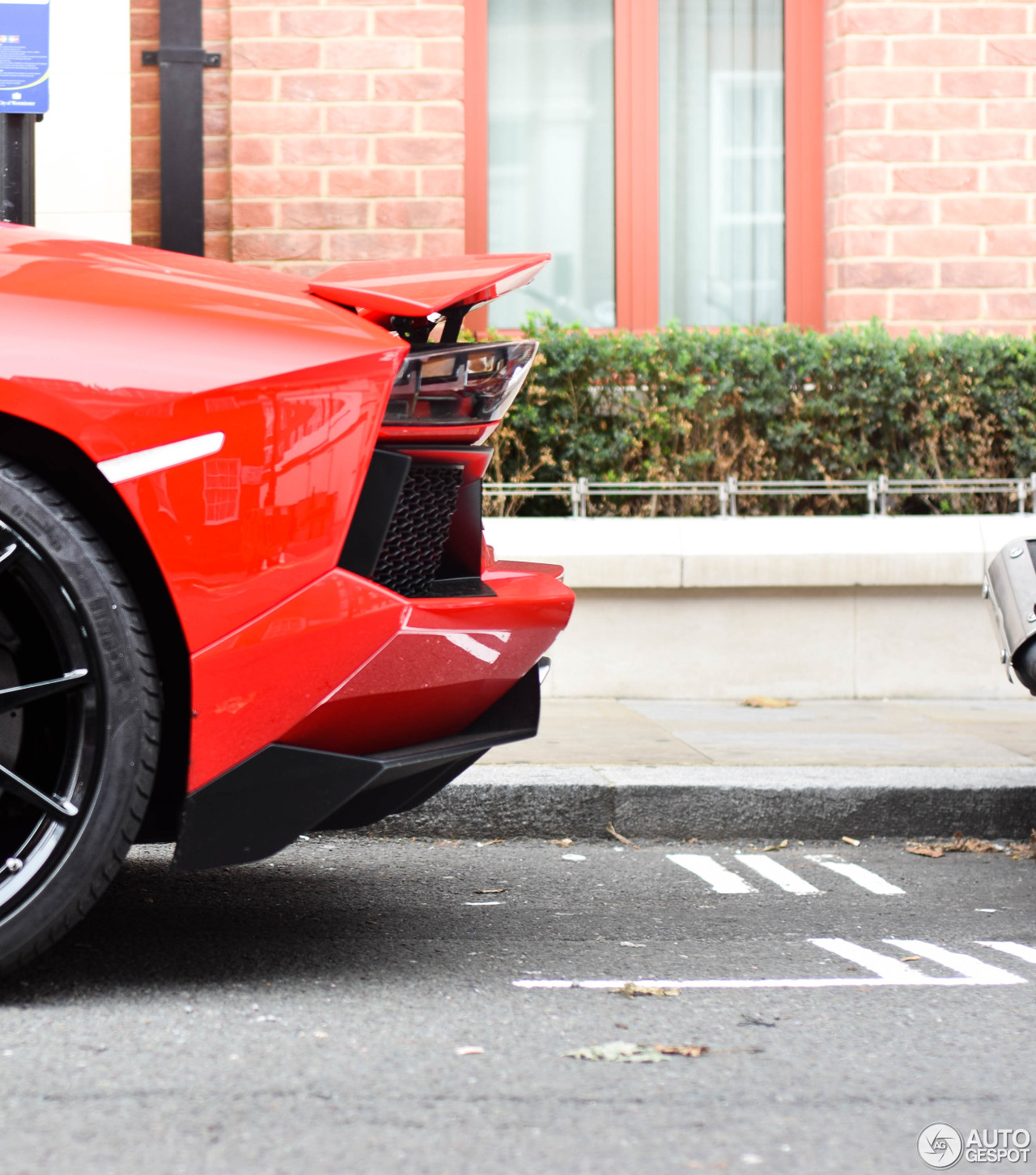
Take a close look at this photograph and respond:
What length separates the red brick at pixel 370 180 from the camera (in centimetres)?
880

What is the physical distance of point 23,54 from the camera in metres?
5.34

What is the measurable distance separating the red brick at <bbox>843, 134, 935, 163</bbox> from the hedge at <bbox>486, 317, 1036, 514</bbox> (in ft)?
5.50

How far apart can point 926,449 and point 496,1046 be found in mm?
5498

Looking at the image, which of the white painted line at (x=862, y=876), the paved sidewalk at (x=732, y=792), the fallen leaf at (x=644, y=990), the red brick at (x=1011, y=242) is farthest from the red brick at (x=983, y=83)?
the fallen leaf at (x=644, y=990)

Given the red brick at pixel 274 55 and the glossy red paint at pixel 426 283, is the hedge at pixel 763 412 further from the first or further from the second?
the glossy red paint at pixel 426 283

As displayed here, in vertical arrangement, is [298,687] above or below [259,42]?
below

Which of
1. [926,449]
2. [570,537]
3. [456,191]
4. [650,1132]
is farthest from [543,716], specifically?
[650,1132]

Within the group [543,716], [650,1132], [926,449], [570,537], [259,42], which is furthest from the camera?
[259,42]

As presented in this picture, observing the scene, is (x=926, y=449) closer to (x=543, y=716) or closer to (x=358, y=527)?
(x=543, y=716)

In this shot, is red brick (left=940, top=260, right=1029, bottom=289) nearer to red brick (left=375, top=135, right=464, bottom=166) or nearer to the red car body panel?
red brick (left=375, top=135, right=464, bottom=166)

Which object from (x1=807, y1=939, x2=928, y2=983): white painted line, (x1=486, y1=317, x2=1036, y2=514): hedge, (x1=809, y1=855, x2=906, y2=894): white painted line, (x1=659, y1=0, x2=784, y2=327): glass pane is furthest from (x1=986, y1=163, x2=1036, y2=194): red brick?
(x1=807, y1=939, x2=928, y2=983): white painted line

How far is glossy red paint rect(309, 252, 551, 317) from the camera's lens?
3.07m

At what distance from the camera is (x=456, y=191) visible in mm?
8883

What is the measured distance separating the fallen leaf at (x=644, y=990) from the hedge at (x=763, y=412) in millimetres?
4495
